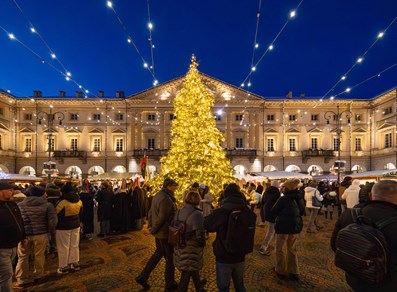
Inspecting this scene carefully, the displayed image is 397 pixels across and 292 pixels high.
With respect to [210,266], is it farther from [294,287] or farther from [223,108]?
[223,108]

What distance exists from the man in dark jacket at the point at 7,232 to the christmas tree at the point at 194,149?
25.0 feet

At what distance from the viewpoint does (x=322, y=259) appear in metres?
7.07

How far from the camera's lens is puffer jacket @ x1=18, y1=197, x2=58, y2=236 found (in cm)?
542

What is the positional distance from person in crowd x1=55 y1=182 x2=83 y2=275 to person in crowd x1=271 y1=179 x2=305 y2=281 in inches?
164

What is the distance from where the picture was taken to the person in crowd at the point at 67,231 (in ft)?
19.6

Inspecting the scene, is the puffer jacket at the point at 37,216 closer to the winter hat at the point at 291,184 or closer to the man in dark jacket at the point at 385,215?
the winter hat at the point at 291,184

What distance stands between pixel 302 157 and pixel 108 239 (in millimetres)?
33341

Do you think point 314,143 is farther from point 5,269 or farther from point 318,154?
point 5,269

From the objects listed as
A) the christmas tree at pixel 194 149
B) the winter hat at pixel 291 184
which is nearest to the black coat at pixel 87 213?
the christmas tree at pixel 194 149

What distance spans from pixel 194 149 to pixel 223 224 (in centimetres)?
844

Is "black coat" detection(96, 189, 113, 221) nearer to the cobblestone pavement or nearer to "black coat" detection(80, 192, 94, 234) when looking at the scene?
"black coat" detection(80, 192, 94, 234)

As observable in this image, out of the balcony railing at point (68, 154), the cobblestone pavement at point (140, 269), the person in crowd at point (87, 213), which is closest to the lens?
the cobblestone pavement at point (140, 269)

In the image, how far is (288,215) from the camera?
5500 millimetres

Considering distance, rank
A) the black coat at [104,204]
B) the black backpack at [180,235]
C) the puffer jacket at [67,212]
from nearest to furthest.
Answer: the black backpack at [180,235] < the puffer jacket at [67,212] < the black coat at [104,204]
